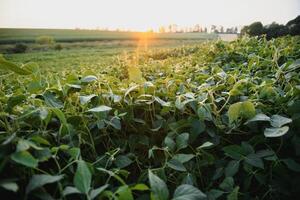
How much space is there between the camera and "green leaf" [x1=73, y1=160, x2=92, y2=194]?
746 millimetres

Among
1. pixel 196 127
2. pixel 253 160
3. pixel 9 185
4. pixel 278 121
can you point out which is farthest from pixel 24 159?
pixel 278 121

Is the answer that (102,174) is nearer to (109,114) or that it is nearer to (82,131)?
(82,131)

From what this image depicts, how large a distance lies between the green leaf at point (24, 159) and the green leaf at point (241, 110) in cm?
78

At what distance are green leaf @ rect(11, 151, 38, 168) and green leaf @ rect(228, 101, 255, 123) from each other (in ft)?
2.56

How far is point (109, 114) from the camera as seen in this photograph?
125cm

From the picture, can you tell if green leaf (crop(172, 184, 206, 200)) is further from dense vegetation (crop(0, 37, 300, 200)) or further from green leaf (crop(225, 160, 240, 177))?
green leaf (crop(225, 160, 240, 177))

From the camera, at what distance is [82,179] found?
0.76 meters

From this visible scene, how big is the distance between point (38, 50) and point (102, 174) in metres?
55.2

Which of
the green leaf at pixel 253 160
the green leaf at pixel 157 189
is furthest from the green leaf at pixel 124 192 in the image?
the green leaf at pixel 253 160

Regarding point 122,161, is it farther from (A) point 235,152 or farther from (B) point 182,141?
(A) point 235,152

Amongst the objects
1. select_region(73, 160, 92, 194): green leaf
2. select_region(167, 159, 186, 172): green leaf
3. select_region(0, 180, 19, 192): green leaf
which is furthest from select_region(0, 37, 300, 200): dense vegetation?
select_region(0, 180, 19, 192): green leaf

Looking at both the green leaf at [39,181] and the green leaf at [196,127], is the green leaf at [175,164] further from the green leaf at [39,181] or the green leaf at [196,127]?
the green leaf at [39,181]

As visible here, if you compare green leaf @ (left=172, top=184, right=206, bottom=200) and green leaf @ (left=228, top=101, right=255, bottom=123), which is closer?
green leaf @ (left=172, top=184, right=206, bottom=200)

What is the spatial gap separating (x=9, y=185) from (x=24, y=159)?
0.23 feet
